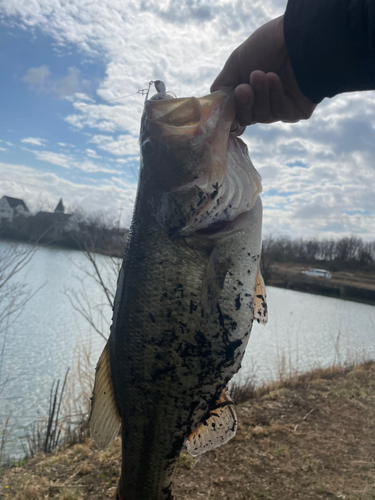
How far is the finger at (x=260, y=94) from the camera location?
1.85m

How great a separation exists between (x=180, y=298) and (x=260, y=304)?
46 cm

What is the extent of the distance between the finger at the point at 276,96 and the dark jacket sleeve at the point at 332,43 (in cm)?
18

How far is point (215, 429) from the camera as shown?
1.81 m

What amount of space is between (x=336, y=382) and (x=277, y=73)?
7.73m

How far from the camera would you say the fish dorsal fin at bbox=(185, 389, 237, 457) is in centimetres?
179

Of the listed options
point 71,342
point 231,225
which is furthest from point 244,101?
point 71,342

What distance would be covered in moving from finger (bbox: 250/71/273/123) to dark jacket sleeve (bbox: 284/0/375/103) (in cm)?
18

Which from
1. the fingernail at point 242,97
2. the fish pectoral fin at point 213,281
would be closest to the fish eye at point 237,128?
the fingernail at point 242,97

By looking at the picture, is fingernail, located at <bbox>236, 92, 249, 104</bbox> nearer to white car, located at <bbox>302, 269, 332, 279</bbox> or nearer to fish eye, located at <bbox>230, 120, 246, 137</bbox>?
fish eye, located at <bbox>230, 120, 246, 137</bbox>

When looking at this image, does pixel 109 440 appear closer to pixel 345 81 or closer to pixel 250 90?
pixel 250 90

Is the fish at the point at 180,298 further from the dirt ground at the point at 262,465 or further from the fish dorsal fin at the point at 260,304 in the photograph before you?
the dirt ground at the point at 262,465

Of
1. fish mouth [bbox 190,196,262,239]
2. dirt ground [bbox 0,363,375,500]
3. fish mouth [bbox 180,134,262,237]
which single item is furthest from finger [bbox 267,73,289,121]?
dirt ground [bbox 0,363,375,500]

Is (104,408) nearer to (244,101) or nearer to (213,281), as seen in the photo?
(213,281)

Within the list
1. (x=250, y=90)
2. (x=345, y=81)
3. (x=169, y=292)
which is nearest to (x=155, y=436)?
(x=169, y=292)
